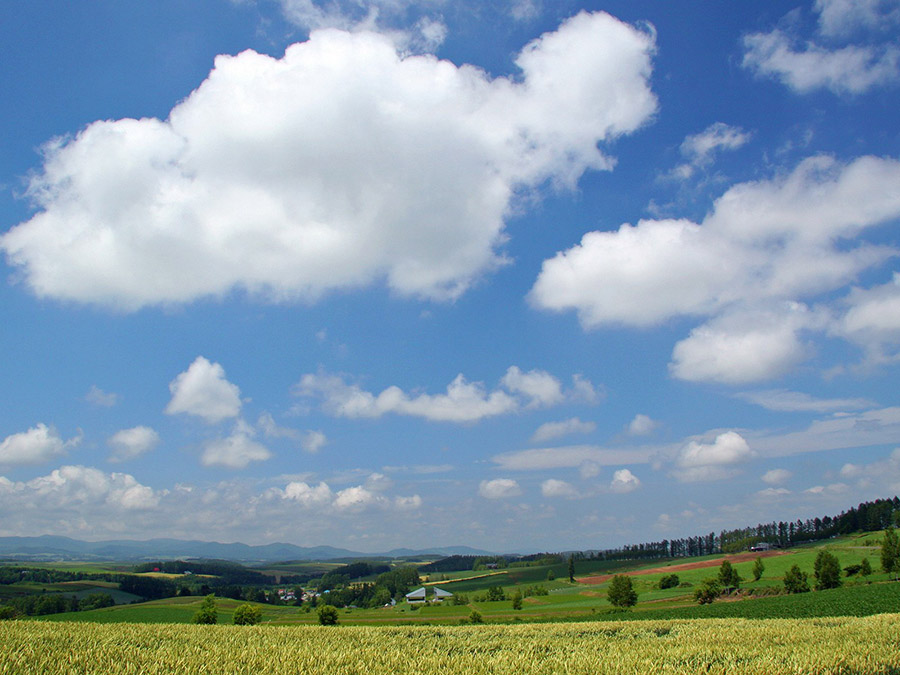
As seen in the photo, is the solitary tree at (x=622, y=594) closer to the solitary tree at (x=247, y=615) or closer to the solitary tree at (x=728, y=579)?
the solitary tree at (x=728, y=579)

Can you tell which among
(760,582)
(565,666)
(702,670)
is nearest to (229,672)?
(565,666)

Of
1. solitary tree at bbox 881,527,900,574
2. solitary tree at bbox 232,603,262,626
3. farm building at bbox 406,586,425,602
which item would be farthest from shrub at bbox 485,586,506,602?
solitary tree at bbox 881,527,900,574

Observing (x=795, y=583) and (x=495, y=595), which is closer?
(x=795, y=583)

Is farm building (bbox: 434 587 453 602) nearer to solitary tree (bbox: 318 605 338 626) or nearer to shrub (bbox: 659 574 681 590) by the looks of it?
shrub (bbox: 659 574 681 590)

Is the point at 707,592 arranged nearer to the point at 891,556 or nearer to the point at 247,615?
the point at 891,556

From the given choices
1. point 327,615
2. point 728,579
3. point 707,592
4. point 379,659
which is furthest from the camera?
point 728,579

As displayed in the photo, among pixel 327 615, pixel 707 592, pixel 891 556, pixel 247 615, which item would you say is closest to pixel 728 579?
pixel 707 592

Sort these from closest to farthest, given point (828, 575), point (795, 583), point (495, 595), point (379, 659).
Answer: point (379, 659)
point (795, 583)
point (828, 575)
point (495, 595)

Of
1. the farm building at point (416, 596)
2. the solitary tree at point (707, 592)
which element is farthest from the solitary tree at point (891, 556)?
the farm building at point (416, 596)

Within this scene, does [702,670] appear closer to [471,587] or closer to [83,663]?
[83,663]

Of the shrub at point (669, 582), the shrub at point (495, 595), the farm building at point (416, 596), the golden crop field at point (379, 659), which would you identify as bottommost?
the farm building at point (416, 596)

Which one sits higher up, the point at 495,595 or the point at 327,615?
the point at 327,615

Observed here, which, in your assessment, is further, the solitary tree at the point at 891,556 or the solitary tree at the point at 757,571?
the solitary tree at the point at 757,571

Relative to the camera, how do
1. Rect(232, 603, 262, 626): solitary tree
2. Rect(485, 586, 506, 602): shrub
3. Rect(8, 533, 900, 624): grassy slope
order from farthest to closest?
Rect(485, 586, 506, 602): shrub
Rect(232, 603, 262, 626): solitary tree
Rect(8, 533, 900, 624): grassy slope
